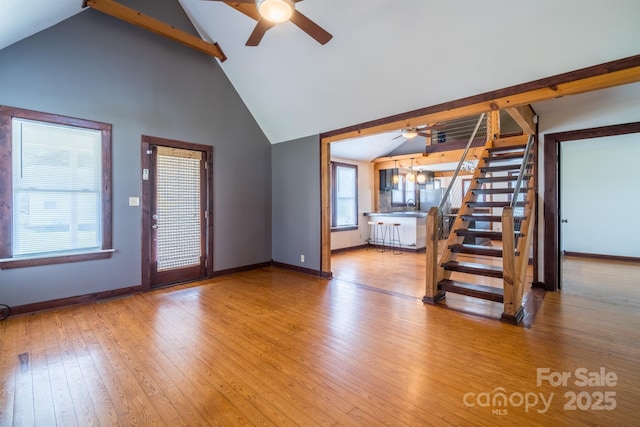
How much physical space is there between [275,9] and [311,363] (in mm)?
2981

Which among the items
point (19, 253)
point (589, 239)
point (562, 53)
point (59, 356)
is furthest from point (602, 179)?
point (19, 253)

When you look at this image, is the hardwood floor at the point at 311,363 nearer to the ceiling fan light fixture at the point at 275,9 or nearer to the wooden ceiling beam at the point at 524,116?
the wooden ceiling beam at the point at 524,116

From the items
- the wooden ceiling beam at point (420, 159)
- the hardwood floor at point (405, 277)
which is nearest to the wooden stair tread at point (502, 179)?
the hardwood floor at point (405, 277)

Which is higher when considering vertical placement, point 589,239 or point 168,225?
point 168,225

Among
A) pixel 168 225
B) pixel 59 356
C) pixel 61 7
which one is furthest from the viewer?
pixel 168 225

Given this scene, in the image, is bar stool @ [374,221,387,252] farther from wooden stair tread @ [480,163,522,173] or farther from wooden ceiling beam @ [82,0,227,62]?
wooden ceiling beam @ [82,0,227,62]

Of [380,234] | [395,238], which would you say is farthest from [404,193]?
[395,238]

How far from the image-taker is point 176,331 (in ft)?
9.57

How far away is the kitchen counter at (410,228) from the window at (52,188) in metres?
6.48

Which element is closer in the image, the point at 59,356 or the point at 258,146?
the point at 59,356

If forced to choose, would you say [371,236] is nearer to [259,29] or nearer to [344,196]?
[344,196]

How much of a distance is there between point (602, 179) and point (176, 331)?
9272 millimetres

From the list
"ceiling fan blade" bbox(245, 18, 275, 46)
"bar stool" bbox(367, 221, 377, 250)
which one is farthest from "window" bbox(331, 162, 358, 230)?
"ceiling fan blade" bbox(245, 18, 275, 46)

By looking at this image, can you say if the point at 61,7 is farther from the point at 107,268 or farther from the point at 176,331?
the point at 176,331
